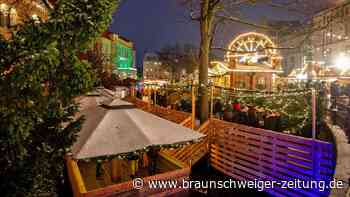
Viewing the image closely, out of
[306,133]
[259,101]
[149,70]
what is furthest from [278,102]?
[149,70]

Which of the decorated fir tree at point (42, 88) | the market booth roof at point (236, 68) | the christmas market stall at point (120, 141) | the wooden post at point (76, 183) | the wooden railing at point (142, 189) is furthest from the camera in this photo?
the market booth roof at point (236, 68)

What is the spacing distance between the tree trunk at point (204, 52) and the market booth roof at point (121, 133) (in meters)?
5.09

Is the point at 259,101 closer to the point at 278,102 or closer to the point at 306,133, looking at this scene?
the point at 278,102

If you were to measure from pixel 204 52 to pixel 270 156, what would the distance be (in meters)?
5.17

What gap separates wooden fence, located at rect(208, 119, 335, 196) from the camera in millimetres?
4684

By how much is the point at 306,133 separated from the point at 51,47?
8457 millimetres

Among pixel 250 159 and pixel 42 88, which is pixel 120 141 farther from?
pixel 250 159

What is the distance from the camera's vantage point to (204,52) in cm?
976

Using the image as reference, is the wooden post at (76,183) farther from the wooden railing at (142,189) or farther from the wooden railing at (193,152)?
the wooden railing at (193,152)

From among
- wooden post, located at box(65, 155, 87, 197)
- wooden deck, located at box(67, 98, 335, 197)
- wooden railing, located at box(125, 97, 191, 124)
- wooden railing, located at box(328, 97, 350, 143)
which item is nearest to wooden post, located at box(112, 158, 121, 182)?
wooden deck, located at box(67, 98, 335, 197)

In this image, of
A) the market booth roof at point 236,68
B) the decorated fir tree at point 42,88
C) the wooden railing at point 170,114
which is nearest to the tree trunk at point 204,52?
the wooden railing at point 170,114

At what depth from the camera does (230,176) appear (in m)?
6.76

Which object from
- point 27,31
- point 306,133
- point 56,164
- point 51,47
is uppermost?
point 27,31

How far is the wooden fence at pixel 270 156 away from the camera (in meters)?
4.68
